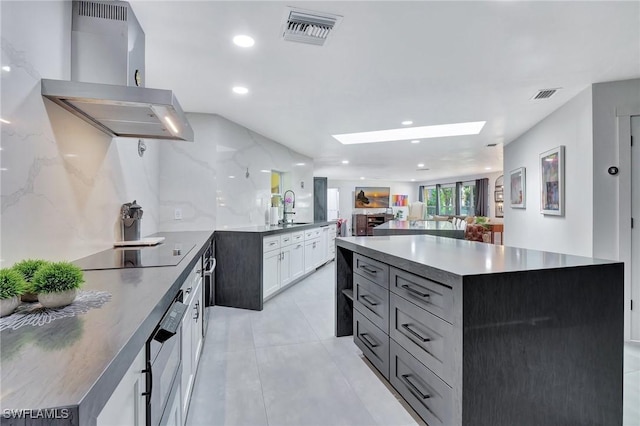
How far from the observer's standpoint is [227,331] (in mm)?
3043

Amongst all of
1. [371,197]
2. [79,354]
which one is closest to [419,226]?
[79,354]

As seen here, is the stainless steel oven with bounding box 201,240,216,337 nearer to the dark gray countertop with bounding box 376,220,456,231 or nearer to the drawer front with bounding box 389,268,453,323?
the drawer front with bounding box 389,268,453,323

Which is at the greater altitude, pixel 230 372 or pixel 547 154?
pixel 547 154

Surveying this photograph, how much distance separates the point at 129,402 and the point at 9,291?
456 millimetres

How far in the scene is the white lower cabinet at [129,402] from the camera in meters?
0.61

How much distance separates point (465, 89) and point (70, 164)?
3.18m

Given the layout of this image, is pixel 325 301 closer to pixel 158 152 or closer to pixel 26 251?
pixel 158 152

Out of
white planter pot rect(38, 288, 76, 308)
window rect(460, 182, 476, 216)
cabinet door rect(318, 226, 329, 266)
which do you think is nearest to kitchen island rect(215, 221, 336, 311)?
cabinet door rect(318, 226, 329, 266)

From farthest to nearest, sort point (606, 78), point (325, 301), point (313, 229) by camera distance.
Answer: point (313, 229), point (325, 301), point (606, 78)

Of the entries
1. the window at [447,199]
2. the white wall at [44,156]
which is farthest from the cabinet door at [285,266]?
the window at [447,199]

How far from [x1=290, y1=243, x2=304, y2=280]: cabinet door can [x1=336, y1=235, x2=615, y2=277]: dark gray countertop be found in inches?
94.4

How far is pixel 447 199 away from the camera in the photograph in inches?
524

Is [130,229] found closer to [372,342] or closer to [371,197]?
[372,342]

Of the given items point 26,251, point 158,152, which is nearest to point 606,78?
point 26,251
